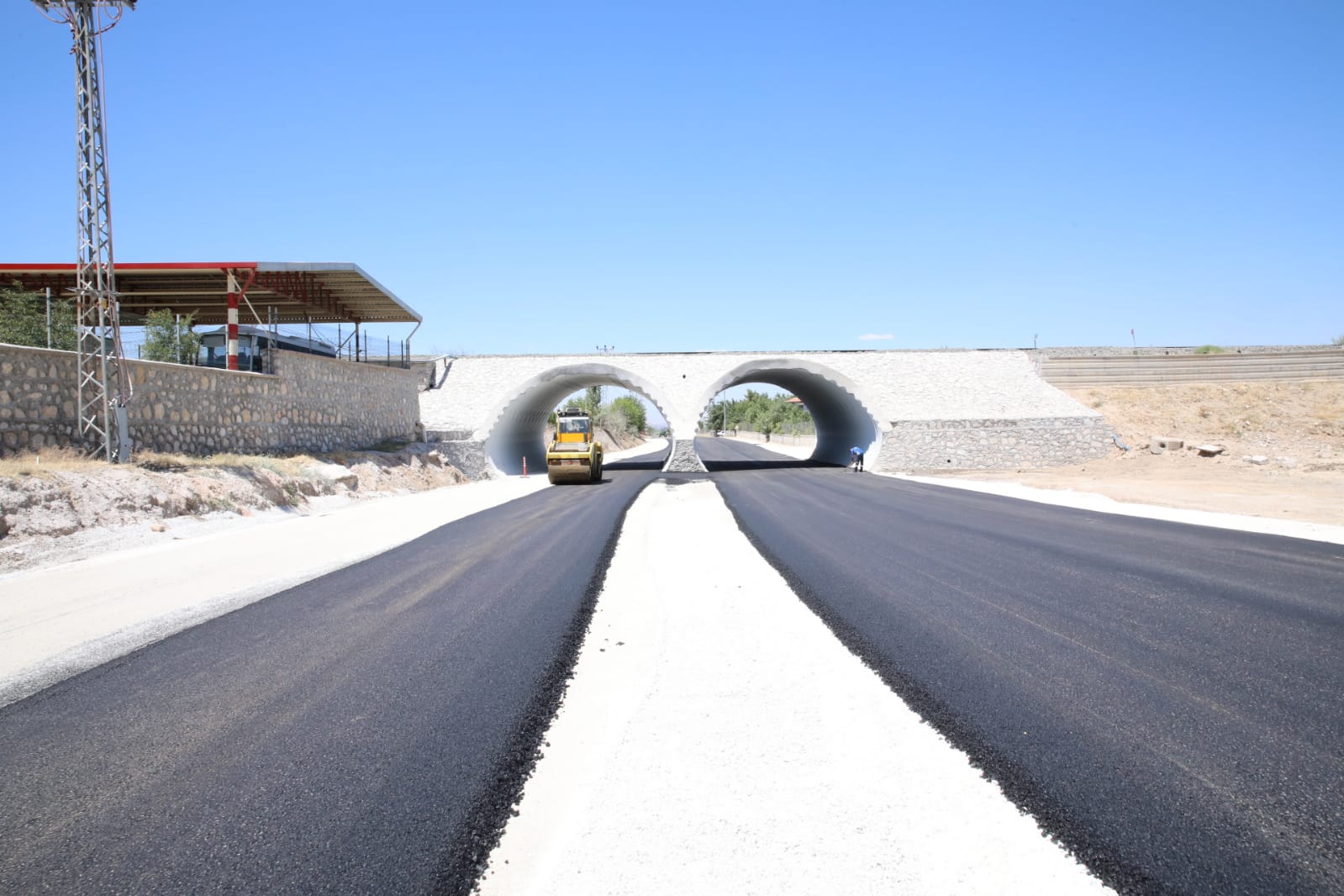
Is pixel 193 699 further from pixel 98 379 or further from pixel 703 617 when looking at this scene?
pixel 98 379

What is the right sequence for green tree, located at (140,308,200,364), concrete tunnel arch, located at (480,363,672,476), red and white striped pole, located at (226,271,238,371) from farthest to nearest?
concrete tunnel arch, located at (480,363,672,476), green tree, located at (140,308,200,364), red and white striped pole, located at (226,271,238,371)

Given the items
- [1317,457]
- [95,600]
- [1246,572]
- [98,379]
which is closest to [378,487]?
[98,379]

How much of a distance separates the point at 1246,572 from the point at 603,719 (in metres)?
8.07

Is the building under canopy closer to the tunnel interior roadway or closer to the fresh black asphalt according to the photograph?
the tunnel interior roadway

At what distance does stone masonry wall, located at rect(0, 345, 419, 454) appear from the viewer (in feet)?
39.8

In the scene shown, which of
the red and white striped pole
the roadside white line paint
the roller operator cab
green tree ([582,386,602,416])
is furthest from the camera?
green tree ([582,386,602,416])

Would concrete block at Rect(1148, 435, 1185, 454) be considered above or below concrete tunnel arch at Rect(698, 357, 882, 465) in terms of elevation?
below

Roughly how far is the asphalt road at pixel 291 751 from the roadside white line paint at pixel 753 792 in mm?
294

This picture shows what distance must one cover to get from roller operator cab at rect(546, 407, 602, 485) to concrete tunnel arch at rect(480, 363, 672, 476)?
5656mm

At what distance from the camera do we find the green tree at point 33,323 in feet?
58.0

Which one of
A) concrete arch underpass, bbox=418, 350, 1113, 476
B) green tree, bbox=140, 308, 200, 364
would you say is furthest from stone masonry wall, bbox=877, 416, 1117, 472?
green tree, bbox=140, 308, 200, 364

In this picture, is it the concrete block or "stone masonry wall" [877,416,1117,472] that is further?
"stone masonry wall" [877,416,1117,472]

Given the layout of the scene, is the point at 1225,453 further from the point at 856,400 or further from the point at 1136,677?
the point at 1136,677

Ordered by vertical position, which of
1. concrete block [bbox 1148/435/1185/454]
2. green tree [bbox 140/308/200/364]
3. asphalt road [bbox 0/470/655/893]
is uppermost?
green tree [bbox 140/308/200/364]
